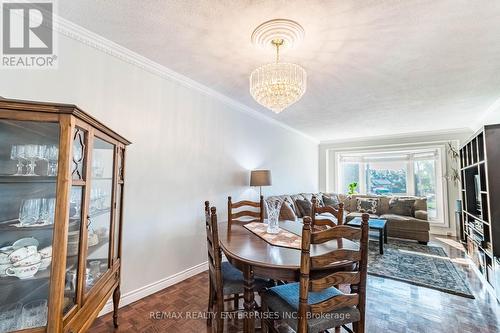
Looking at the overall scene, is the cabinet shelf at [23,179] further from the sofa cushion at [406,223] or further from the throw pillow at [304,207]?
the sofa cushion at [406,223]

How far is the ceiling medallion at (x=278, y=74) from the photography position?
70.1 inches

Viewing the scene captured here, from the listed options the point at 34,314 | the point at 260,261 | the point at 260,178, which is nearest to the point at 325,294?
the point at 260,261

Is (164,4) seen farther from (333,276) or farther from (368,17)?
(333,276)

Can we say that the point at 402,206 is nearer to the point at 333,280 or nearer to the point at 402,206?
the point at 402,206

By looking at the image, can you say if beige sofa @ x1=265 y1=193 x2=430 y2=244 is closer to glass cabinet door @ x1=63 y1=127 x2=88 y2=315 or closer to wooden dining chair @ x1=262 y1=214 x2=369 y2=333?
wooden dining chair @ x1=262 y1=214 x2=369 y2=333

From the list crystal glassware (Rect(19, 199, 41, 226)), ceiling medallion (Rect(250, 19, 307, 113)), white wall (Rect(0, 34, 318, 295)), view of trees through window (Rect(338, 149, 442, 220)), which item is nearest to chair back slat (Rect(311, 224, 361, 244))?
ceiling medallion (Rect(250, 19, 307, 113))

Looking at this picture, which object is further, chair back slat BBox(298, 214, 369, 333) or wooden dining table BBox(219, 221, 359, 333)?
wooden dining table BBox(219, 221, 359, 333)

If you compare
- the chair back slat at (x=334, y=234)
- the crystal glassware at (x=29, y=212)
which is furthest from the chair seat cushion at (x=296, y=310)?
the crystal glassware at (x=29, y=212)

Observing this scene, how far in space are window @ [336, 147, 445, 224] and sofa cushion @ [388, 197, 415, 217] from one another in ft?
2.94

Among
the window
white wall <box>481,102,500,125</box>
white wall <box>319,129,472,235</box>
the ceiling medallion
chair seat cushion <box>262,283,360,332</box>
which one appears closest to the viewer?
chair seat cushion <box>262,283,360,332</box>

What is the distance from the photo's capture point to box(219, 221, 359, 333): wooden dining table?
132cm

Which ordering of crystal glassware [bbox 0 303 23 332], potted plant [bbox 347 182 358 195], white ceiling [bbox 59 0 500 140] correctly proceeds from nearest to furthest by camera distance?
crystal glassware [bbox 0 303 23 332] → white ceiling [bbox 59 0 500 140] → potted plant [bbox 347 182 358 195]

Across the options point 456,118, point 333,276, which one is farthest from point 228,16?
point 456,118

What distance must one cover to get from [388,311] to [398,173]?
16.1 ft
